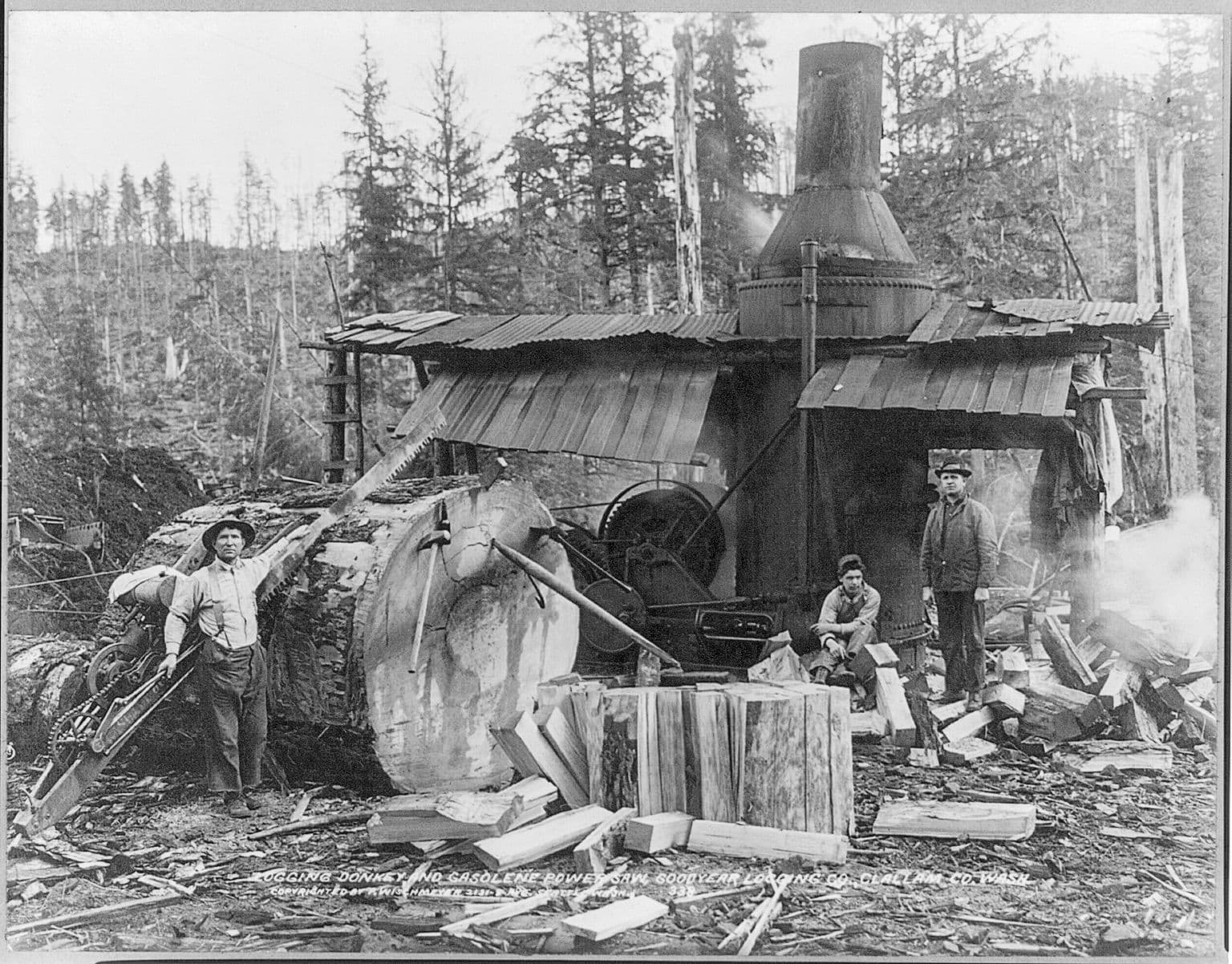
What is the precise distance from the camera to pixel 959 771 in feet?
18.9

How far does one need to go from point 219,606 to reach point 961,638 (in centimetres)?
371

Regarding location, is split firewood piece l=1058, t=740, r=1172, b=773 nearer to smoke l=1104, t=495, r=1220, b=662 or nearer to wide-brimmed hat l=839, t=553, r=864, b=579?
smoke l=1104, t=495, r=1220, b=662

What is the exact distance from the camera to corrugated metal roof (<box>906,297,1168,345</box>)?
5664mm

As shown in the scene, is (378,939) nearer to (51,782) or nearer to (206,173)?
(51,782)

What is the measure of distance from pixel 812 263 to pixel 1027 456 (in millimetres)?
1460

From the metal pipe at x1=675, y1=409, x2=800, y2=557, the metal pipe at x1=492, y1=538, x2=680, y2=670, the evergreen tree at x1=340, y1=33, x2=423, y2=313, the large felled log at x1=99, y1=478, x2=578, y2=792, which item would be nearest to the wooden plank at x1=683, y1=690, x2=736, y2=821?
the metal pipe at x1=492, y1=538, x2=680, y2=670

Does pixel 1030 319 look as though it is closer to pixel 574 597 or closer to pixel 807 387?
pixel 807 387

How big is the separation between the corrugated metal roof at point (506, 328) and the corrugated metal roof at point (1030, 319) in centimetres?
109

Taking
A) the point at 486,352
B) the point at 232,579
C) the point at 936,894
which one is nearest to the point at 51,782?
the point at 232,579

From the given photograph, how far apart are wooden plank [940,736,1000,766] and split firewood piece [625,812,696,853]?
1.34 meters

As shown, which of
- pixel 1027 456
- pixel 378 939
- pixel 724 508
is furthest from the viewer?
pixel 724 508

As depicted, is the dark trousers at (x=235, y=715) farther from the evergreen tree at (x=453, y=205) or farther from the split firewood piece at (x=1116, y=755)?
the split firewood piece at (x=1116, y=755)

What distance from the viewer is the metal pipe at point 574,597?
5.88 metres

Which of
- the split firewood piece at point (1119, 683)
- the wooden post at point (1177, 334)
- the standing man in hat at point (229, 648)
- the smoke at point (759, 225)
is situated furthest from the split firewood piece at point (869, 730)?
the standing man in hat at point (229, 648)
